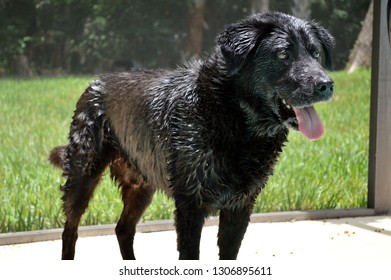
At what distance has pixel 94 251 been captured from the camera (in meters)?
6.02

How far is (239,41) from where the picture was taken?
3955mm

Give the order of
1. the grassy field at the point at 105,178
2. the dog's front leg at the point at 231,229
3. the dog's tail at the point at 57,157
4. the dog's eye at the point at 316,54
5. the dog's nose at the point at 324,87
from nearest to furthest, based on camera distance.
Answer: the dog's nose at the point at 324,87
the dog's eye at the point at 316,54
the dog's front leg at the point at 231,229
the dog's tail at the point at 57,157
the grassy field at the point at 105,178

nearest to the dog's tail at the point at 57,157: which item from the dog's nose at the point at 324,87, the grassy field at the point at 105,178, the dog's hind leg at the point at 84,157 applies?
the dog's hind leg at the point at 84,157

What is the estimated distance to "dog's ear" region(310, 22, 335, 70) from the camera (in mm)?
4195

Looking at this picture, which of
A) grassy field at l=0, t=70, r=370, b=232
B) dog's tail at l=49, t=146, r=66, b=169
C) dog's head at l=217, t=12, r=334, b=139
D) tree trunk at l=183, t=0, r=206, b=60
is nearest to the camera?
dog's head at l=217, t=12, r=334, b=139

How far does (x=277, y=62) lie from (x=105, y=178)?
3.44m

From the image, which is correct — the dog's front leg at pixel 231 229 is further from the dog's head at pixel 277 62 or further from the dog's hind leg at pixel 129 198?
the dog's hind leg at pixel 129 198

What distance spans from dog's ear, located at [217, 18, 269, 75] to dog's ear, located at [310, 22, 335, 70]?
0.36m

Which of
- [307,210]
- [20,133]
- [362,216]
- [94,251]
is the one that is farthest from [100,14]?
[362,216]

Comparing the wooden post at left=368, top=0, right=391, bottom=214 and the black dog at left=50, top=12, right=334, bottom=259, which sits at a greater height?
the black dog at left=50, top=12, right=334, bottom=259

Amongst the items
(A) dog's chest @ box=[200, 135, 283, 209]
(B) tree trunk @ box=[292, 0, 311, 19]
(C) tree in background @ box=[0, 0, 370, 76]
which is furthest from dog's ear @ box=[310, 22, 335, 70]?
(B) tree trunk @ box=[292, 0, 311, 19]

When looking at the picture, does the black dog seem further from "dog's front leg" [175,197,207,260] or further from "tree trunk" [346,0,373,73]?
"tree trunk" [346,0,373,73]

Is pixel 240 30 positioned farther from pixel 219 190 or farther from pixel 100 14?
pixel 100 14

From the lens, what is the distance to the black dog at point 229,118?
3912 millimetres
